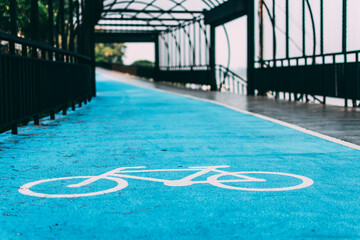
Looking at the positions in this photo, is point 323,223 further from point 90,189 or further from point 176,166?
point 176,166

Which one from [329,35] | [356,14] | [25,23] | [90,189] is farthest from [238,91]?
[90,189]

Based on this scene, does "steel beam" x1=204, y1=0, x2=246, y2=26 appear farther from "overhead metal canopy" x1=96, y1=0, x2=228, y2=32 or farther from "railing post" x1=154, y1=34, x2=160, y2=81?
"railing post" x1=154, y1=34, x2=160, y2=81

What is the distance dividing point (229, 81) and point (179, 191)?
22609 mm

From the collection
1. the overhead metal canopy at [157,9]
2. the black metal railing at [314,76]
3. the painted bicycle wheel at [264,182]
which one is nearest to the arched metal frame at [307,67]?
the black metal railing at [314,76]

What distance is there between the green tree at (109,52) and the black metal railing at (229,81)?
3011 inches

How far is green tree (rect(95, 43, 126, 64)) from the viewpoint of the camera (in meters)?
102

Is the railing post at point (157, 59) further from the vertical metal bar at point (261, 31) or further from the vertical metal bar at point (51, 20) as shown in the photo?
the vertical metal bar at point (51, 20)

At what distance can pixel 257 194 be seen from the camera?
12.3 ft

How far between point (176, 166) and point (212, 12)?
22.2m

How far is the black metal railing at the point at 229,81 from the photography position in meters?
24.4

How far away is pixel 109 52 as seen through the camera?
334ft

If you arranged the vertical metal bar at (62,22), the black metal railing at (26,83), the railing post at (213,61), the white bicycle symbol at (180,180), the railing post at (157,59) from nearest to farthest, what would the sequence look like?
the white bicycle symbol at (180,180)
the black metal railing at (26,83)
the vertical metal bar at (62,22)
the railing post at (213,61)
the railing post at (157,59)

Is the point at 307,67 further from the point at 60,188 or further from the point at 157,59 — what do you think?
the point at 157,59

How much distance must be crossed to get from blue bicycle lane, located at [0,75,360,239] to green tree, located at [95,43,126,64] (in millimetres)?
96668
